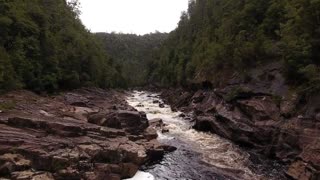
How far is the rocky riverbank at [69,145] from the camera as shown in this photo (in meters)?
24.2

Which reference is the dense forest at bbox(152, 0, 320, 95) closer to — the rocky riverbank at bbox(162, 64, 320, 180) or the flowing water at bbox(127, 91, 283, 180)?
the rocky riverbank at bbox(162, 64, 320, 180)

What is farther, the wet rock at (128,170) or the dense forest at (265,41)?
the dense forest at (265,41)

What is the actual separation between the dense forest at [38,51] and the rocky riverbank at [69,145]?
1139 centimetres

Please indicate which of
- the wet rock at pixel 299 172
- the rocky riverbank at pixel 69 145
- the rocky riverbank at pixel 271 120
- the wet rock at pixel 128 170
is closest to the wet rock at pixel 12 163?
the rocky riverbank at pixel 69 145

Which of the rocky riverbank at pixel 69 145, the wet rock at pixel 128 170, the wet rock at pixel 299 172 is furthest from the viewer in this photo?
the wet rock at pixel 128 170

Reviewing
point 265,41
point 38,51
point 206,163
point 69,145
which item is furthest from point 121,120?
point 38,51

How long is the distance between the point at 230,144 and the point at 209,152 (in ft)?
14.5

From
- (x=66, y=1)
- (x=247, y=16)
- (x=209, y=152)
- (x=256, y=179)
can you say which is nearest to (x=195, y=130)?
(x=209, y=152)

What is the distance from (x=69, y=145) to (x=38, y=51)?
31676mm

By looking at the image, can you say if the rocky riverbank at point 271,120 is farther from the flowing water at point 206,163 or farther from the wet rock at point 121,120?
the wet rock at point 121,120

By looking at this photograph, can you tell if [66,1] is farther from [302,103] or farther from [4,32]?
[302,103]

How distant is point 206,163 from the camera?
1251 inches

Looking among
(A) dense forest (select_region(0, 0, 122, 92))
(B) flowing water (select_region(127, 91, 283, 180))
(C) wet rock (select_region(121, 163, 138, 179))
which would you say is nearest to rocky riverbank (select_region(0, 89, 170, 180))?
(C) wet rock (select_region(121, 163, 138, 179))

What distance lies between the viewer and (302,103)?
3478 cm
